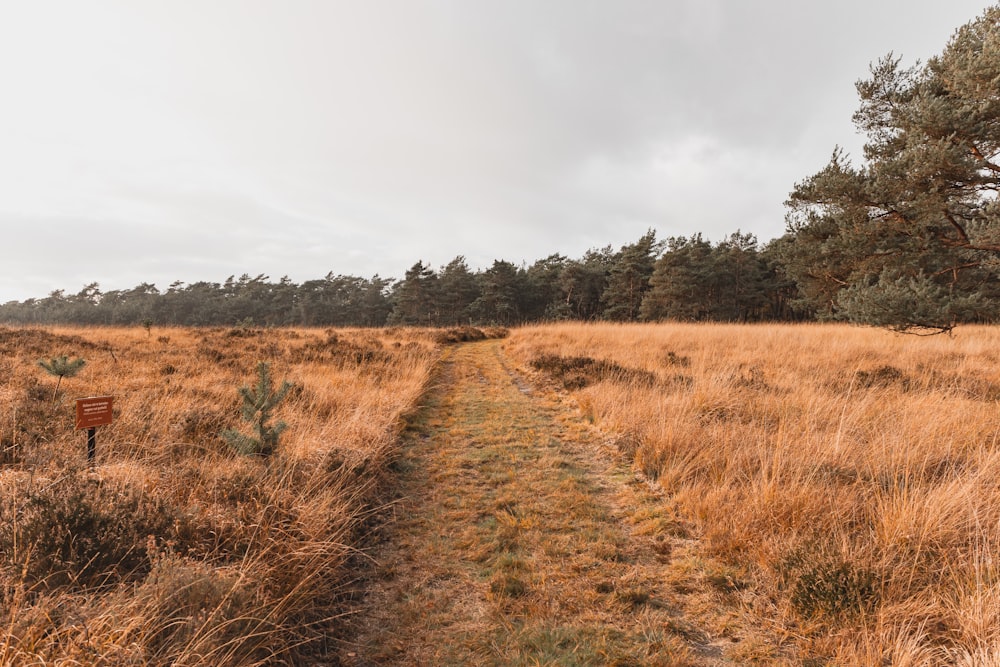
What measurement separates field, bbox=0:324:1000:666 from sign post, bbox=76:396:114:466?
9.5 inches

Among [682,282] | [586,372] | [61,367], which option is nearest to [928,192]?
[586,372]

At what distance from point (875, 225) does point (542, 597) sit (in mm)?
10265

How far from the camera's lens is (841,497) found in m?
3.07

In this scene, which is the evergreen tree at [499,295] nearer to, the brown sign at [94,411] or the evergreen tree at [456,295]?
the evergreen tree at [456,295]

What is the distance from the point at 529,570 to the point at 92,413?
3.60m

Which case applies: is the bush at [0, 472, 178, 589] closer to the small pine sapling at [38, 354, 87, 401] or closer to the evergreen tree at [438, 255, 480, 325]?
the small pine sapling at [38, 354, 87, 401]

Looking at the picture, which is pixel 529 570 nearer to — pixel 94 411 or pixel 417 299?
pixel 94 411

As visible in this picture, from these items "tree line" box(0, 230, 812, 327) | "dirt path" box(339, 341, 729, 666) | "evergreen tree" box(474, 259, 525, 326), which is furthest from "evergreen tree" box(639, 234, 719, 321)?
"dirt path" box(339, 341, 729, 666)

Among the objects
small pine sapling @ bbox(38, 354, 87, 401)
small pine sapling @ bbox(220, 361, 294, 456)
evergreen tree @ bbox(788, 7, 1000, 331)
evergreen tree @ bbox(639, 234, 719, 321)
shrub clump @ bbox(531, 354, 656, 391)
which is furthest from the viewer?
evergreen tree @ bbox(639, 234, 719, 321)

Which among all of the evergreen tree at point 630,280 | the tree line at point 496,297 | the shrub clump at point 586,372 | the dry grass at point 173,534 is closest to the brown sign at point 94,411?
the dry grass at point 173,534

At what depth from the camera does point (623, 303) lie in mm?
47344

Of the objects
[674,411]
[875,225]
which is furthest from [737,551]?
[875,225]

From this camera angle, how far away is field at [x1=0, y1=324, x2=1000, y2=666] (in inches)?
74.1

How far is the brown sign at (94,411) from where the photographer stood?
2.84 m
